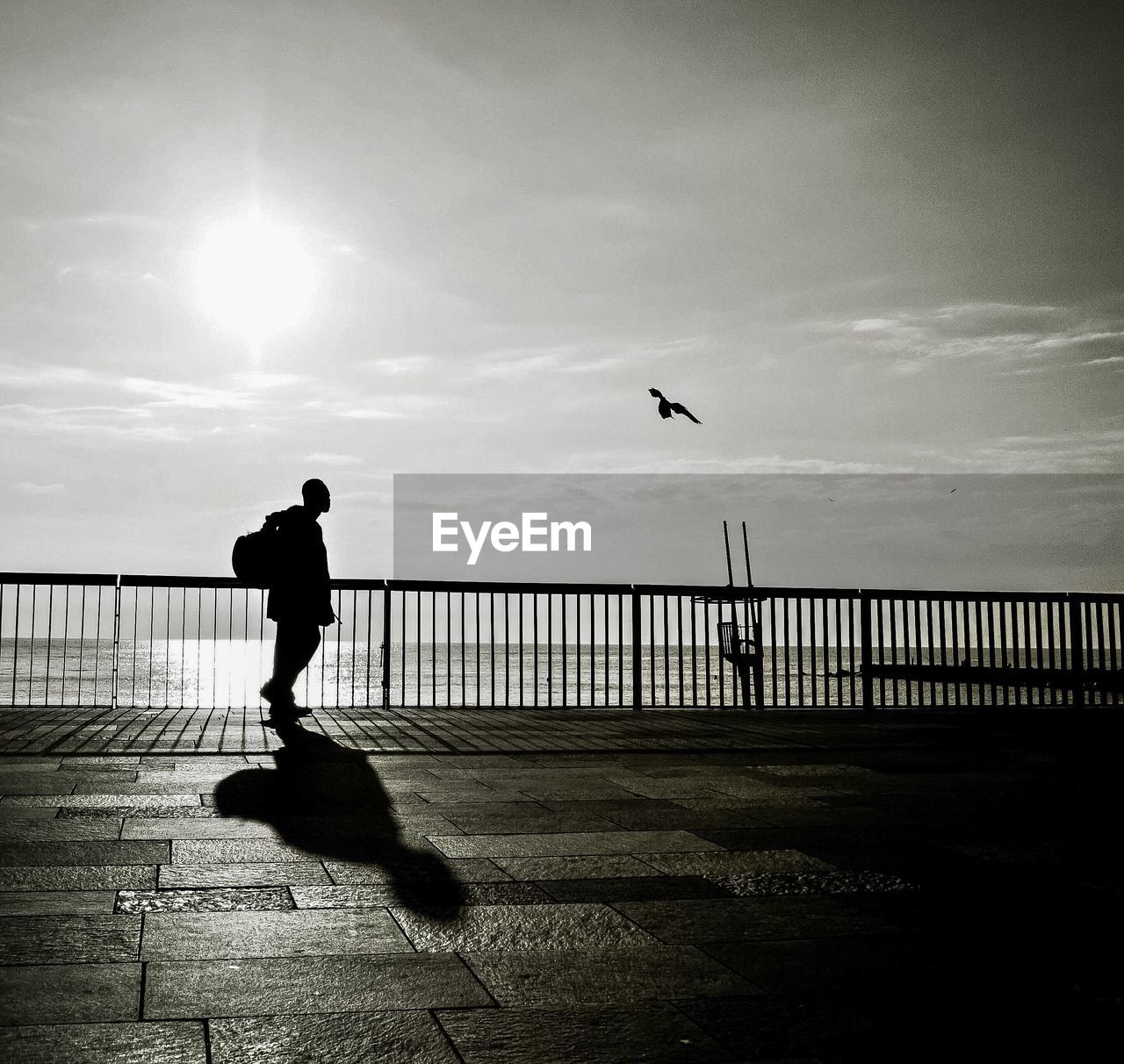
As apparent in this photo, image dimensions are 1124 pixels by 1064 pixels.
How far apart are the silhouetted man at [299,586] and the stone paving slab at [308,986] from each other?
6436 mm

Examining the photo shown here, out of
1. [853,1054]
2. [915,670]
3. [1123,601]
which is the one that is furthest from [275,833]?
[1123,601]

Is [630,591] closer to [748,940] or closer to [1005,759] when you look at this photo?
[1005,759]

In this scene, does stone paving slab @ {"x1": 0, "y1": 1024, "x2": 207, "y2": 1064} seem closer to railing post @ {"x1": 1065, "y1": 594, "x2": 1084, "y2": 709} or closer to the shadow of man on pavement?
the shadow of man on pavement

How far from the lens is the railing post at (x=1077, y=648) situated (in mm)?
11758

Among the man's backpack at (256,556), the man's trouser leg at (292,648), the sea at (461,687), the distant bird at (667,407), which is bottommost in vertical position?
the sea at (461,687)

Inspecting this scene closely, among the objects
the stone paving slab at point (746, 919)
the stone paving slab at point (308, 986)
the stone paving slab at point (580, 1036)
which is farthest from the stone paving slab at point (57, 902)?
the stone paving slab at point (746, 919)

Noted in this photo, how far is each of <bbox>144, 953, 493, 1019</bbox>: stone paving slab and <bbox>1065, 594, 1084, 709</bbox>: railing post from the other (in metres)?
10.2

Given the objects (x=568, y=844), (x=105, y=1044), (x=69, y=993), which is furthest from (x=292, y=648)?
(x=105, y=1044)

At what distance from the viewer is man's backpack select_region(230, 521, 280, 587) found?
30.2ft

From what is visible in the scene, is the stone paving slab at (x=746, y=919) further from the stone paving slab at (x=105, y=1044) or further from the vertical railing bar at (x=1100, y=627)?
the vertical railing bar at (x=1100, y=627)

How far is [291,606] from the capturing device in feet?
31.0

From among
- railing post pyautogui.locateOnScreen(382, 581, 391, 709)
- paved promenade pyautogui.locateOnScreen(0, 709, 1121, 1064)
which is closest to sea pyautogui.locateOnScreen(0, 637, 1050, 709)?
railing post pyautogui.locateOnScreen(382, 581, 391, 709)

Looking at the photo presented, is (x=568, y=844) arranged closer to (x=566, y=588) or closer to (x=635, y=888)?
→ (x=635, y=888)

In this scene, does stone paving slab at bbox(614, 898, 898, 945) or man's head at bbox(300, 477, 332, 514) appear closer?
stone paving slab at bbox(614, 898, 898, 945)
